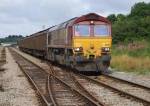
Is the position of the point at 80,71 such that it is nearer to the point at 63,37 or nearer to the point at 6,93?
the point at 63,37

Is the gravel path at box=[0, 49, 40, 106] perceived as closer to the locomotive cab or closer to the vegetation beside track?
the locomotive cab

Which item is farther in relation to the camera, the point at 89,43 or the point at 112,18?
the point at 112,18

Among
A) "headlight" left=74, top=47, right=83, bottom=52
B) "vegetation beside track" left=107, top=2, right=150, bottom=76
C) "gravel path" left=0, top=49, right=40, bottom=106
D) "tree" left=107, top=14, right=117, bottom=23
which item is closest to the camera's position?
"gravel path" left=0, top=49, right=40, bottom=106

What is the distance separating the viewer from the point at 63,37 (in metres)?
26.1

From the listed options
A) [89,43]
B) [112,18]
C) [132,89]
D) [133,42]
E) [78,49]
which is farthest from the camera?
[112,18]

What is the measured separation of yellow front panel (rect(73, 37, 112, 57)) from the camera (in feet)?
76.3

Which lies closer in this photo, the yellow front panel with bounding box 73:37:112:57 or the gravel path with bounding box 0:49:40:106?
the gravel path with bounding box 0:49:40:106

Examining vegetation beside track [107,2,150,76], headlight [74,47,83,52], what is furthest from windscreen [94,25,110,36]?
vegetation beside track [107,2,150,76]

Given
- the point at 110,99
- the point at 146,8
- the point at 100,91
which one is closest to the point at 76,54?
the point at 100,91

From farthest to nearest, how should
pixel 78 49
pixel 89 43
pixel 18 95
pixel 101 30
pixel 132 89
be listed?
pixel 101 30, pixel 89 43, pixel 78 49, pixel 132 89, pixel 18 95

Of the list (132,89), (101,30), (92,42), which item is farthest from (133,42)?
(132,89)

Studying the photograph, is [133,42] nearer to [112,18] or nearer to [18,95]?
[18,95]

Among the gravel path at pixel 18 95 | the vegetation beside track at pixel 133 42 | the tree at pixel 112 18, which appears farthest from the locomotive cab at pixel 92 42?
the tree at pixel 112 18

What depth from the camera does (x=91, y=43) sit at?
923 inches
